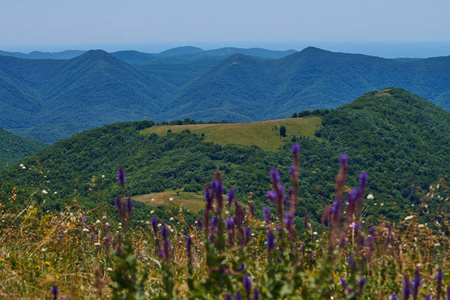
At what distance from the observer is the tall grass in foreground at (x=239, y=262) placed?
3.04m

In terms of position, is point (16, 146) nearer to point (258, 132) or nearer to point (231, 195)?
point (258, 132)

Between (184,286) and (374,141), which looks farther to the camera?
(374,141)

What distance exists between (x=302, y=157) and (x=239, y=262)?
75.4 m

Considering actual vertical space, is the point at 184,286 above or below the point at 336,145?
above

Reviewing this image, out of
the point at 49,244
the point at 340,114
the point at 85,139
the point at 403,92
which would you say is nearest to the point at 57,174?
the point at 85,139

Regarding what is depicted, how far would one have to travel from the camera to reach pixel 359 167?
249 feet

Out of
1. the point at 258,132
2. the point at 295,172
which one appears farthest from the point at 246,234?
the point at 258,132

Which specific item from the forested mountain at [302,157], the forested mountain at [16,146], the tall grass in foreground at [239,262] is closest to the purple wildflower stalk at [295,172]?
the tall grass in foreground at [239,262]

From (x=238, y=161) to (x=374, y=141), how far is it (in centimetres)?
3331

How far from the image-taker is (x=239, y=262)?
3.55 m

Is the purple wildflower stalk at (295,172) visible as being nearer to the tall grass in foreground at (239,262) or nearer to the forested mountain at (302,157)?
the tall grass in foreground at (239,262)

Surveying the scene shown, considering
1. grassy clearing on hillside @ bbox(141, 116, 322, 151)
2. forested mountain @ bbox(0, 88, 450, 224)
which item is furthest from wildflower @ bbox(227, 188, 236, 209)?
grassy clearing on hillside @ bbox(141, 116, 322, 151)

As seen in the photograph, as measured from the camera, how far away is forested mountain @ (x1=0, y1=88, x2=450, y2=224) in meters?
65.1

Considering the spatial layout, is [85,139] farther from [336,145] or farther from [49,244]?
[49,244]
